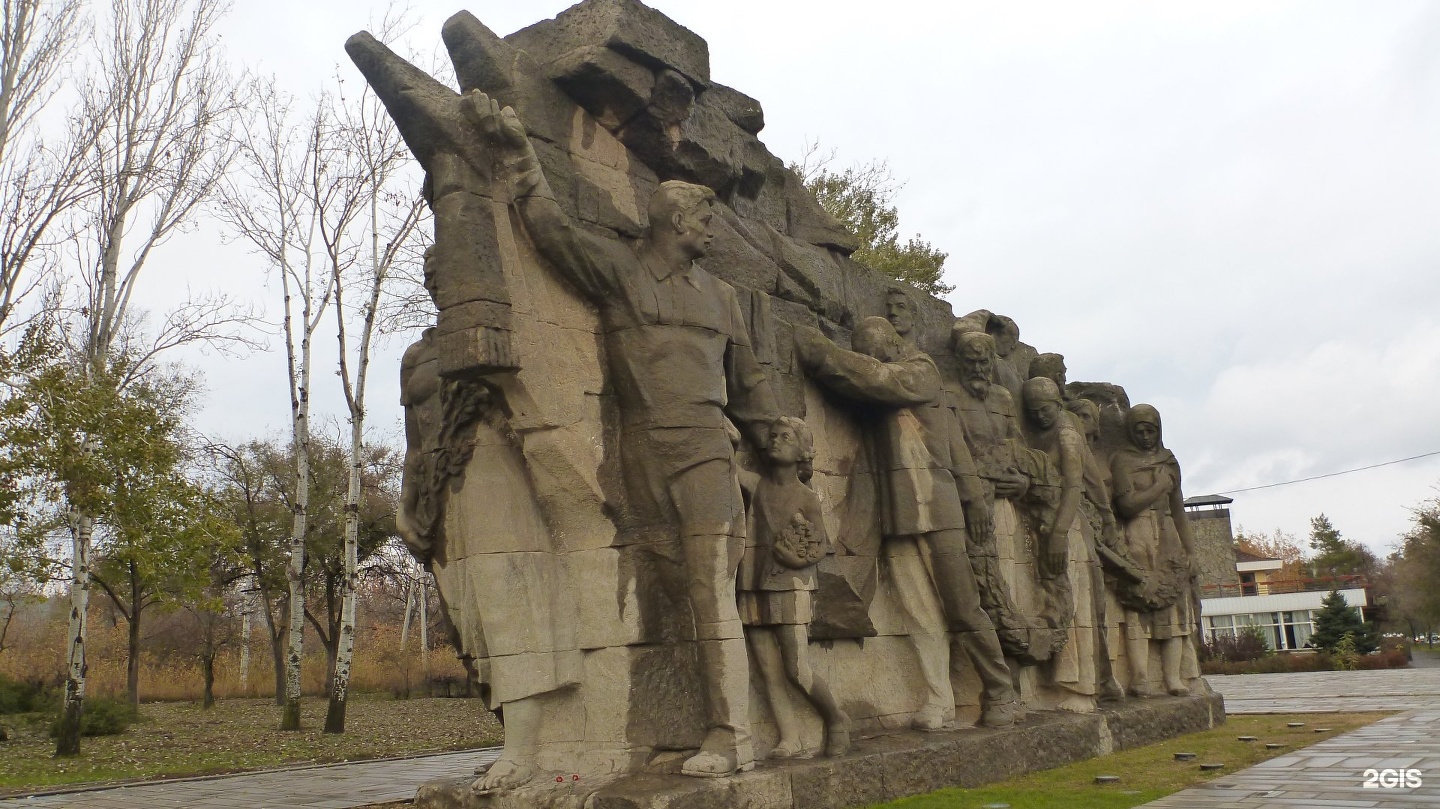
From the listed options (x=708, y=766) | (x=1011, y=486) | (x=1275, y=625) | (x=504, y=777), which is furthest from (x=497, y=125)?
(x=1275, y=625)

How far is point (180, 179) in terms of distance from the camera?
1841 centimetres

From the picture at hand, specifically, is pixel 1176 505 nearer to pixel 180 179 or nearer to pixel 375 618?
pixel 180 179

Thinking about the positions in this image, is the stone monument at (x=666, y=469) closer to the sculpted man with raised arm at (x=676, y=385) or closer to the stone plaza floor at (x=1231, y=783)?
the sculpted man with raised arm at (x=676, y=385)

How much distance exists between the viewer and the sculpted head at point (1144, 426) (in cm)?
1259

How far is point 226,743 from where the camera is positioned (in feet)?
49.5

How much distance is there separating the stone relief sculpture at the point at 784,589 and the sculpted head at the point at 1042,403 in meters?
4.76

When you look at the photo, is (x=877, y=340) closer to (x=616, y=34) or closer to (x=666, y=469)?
(x=666, y=469)

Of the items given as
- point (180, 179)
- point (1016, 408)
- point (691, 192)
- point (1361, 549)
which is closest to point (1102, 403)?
point (1016, 408)

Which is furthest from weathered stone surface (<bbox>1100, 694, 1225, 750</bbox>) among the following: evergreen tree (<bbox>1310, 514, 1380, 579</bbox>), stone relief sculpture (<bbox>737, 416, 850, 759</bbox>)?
evergreen tree (<bbox>1310, 514, 1380, 579</bbox>)

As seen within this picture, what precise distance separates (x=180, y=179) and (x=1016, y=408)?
46.1ft

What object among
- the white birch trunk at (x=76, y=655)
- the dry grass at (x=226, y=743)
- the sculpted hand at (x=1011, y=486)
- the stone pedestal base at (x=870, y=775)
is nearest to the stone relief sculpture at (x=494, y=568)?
the stone pedestal base at (x=870, y=775)

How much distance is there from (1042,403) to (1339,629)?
25164mm

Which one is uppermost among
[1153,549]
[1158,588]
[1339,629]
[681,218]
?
[681,218]

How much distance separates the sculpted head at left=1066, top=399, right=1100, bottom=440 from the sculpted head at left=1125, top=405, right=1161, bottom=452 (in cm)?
49
